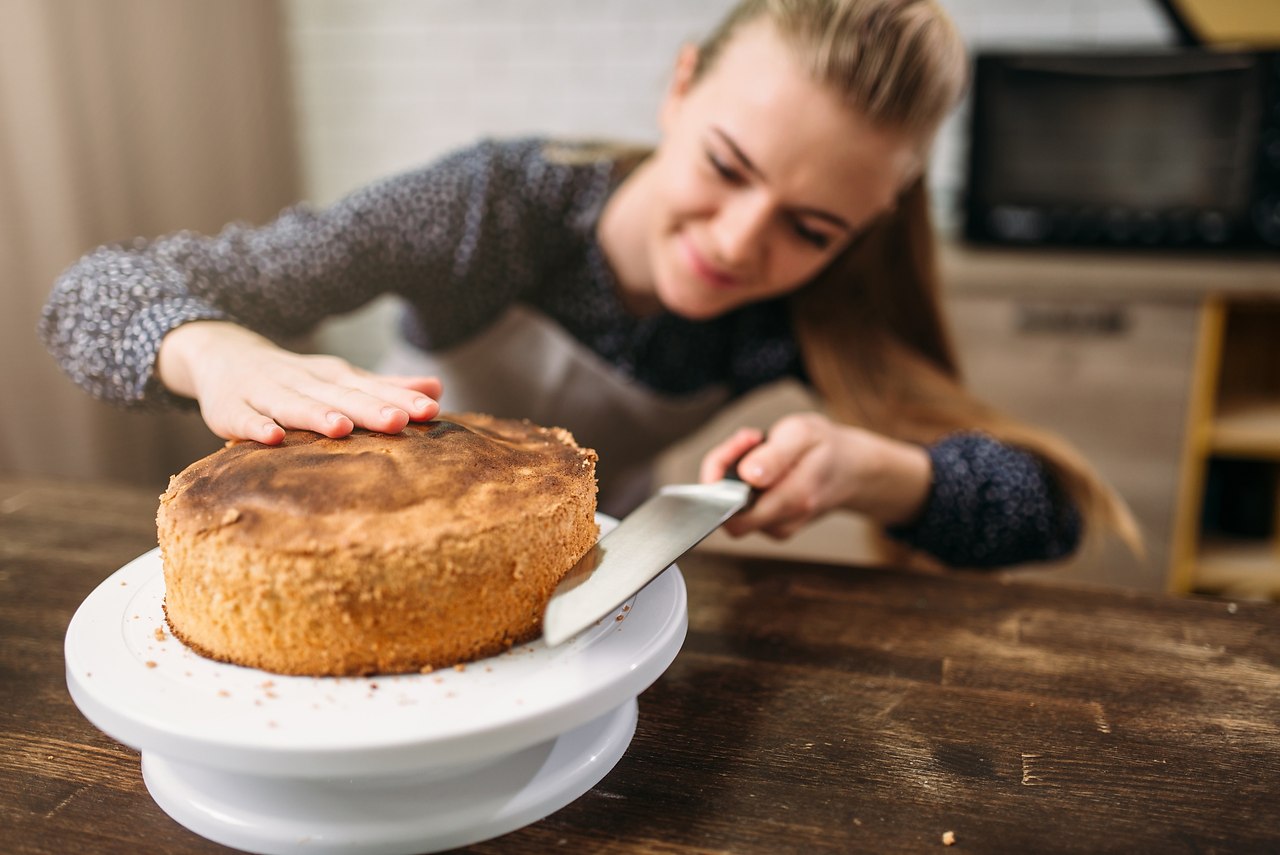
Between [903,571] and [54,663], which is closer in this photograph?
[54,663]

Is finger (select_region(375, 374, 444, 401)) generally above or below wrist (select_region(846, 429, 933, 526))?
above

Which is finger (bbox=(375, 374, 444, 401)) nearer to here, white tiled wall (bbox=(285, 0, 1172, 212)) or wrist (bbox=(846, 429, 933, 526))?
wrist (bbox=(846, 429, 933, 526))

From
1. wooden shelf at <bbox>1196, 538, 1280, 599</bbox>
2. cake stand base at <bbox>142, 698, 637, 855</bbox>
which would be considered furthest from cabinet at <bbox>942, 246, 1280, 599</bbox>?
cake stand base at <bbox>142, 698, 637, 855</bbox>

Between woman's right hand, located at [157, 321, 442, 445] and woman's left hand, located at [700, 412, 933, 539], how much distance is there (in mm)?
277

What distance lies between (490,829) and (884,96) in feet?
2.41

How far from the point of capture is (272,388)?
0.59m

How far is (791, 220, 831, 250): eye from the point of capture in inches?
38.4

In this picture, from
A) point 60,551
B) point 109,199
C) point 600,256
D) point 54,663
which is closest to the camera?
point 54,663

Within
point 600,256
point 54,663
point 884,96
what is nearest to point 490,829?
point 54,663

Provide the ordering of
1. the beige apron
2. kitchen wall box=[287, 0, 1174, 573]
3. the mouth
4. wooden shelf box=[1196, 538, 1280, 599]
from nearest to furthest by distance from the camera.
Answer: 1. the mouth
2. the beige apron
3. wooden shelf box=[1196, 538, 1280, 599]
4. kitchen wall box=[287, 0, 1174, 573]

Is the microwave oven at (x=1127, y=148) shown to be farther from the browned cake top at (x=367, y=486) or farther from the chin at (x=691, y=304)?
the browned cake top at (x=367, y=486)

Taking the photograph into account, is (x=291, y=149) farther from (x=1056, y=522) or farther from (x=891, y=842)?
(x=891, y=842)

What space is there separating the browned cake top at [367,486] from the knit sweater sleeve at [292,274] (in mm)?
236

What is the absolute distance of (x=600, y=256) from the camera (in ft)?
4.06
